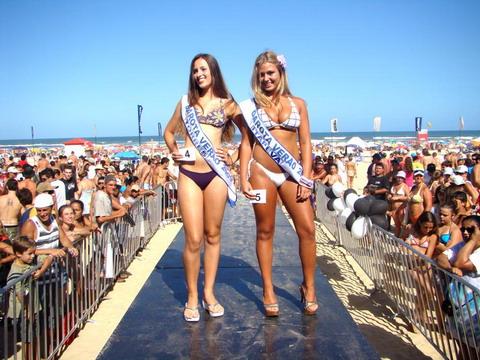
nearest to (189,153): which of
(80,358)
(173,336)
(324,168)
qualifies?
(173,336)

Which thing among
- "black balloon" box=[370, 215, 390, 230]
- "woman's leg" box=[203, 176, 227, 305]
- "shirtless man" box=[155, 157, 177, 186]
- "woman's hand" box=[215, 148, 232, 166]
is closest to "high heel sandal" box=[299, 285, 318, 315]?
"woman's leg" box=[203, 176, 227, 305]

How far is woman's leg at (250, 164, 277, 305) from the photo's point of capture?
291 centimetres

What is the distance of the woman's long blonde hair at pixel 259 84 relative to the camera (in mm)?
2859

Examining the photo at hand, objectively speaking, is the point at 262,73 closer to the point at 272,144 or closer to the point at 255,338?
the point at 272,144

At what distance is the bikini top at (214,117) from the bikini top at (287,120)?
0.26 m

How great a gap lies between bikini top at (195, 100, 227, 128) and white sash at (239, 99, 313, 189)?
14 cm

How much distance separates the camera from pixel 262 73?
2857 millimetres

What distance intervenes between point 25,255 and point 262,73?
2694 mm

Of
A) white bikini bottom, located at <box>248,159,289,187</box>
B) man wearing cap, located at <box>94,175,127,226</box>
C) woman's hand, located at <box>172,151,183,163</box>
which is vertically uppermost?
woman's hand, located at <box>172,151,183,163</box>

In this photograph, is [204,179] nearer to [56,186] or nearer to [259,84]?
[259,84]

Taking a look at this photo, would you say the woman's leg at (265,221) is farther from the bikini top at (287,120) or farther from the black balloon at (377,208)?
the black balloon at (377,208)

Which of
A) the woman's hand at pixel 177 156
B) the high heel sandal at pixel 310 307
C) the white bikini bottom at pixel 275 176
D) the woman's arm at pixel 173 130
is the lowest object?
the high heel sandal at pixel 310 307

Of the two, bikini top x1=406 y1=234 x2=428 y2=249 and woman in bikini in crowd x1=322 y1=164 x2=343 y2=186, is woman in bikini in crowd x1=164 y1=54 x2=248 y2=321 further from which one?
woman in bikini in crowd x1=322 y1=164 x2=343 y2=186

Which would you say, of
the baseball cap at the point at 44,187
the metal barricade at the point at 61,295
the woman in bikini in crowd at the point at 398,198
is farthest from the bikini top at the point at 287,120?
the baseball cap at the point at 44,187
